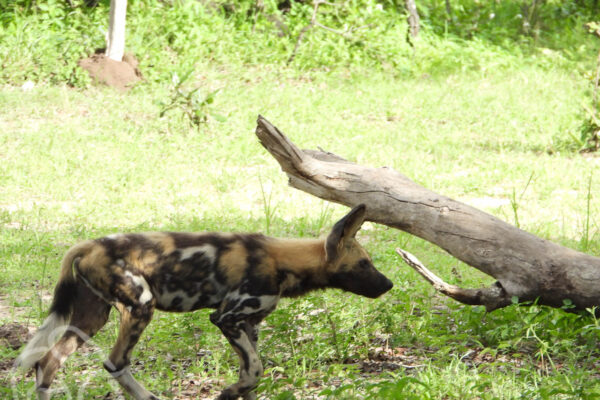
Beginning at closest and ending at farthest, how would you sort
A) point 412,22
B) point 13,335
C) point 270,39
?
point 13,335, point 270,39, point 412,22

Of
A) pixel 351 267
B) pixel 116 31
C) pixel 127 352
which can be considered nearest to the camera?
pixel 127 352

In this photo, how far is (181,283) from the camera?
14.1 ft

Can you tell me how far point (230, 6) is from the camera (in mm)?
14195

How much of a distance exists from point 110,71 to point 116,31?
23.2 inches

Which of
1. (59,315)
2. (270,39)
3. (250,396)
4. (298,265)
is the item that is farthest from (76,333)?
(270,39)

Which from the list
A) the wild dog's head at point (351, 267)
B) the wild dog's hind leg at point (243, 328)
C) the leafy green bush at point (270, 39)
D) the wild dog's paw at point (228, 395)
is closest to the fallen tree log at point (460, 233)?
the wild dog's head at point (351, 267)

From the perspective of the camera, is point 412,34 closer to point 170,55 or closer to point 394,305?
point 170,55

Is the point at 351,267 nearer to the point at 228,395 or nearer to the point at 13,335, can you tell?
the point at 228,395

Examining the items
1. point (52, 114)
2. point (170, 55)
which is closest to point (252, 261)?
point (52, 114)

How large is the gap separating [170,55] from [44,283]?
284 inches

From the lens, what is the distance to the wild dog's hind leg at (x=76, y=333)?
4.01 metres

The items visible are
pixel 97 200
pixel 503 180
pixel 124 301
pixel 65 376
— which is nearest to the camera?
pixel 124 301

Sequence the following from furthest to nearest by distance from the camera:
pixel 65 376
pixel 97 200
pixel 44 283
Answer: pixel 97 200
pixel 44 283
pixel 65 376

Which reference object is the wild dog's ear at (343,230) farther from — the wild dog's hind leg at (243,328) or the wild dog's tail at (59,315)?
the wild dog's tail at (59,315)
